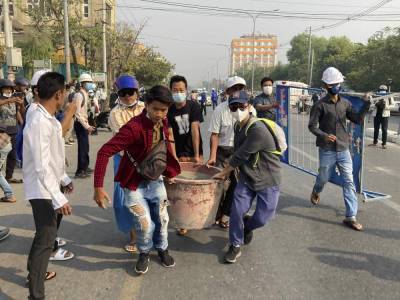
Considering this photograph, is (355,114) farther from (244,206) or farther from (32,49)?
(32,49)

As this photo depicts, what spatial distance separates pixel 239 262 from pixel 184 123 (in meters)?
1.68

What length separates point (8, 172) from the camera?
7.11 m

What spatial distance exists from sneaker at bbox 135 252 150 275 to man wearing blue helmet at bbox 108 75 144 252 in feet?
1.25

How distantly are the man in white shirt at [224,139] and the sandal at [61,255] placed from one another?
164cm

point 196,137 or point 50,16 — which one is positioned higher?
point 50,16

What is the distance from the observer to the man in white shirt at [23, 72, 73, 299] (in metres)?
2.95

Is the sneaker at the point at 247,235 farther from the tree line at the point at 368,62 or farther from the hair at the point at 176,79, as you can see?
the tree line at the point at 368,62

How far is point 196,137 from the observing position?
479 centimetres

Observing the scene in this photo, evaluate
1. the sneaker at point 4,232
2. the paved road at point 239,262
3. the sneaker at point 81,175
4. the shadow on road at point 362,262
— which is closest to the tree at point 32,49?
the sneaker at point 81,175

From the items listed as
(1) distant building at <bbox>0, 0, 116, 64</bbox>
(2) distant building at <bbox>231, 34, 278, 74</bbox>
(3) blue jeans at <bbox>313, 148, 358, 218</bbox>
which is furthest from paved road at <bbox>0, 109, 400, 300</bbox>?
(2) distant building at <bbox>231, 34, 278, 74</bbox>

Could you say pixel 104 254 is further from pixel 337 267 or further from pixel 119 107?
pixel 337 267

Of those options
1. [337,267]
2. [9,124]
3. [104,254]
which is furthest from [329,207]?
[9,124]

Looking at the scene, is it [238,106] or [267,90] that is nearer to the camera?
[238,106]

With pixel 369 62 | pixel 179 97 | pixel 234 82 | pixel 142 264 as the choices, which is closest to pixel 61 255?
pixel 142 264
